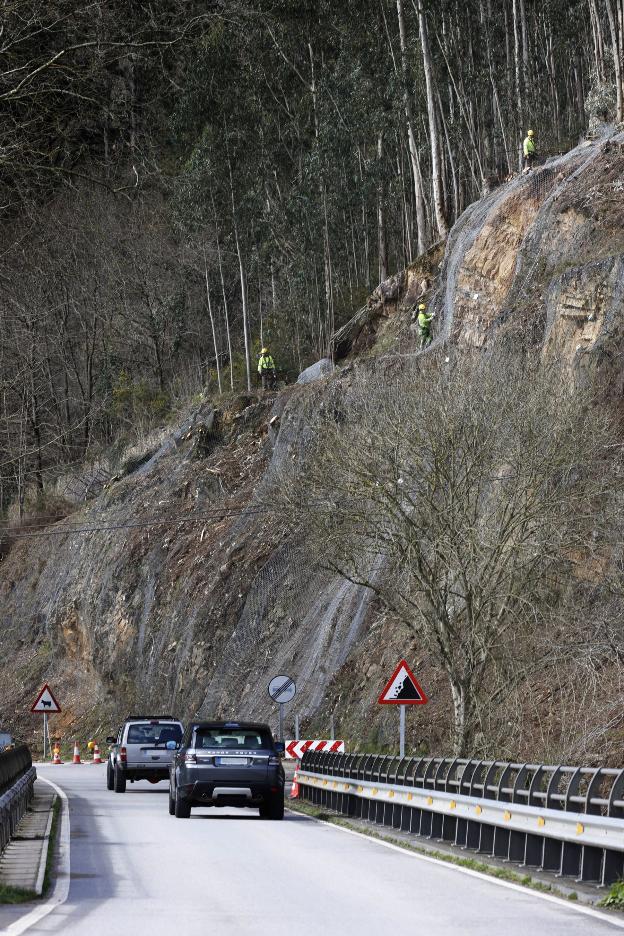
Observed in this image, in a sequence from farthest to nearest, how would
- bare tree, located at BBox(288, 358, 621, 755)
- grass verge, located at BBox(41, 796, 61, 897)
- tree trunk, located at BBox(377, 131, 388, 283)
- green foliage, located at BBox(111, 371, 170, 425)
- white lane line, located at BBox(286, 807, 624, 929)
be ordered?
green foliage, located at BBox(111, 371, 170, 425), tree trunk, located at BBox(377, 131, 388, 283), bare tree, located at BBox(288, 358, 621, 755), grass verge, located at BBox(41, 796, 61, 897), white lane line, located at BBox(286, 807, 624, 929)

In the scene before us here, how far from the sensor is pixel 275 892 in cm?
1248

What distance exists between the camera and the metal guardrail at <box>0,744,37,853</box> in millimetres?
15858

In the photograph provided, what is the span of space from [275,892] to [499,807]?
3493 millimetres

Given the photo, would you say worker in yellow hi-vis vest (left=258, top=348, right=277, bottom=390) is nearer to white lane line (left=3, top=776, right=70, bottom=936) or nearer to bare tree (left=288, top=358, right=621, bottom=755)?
bare tree (left=288, top=358, right=621, bottom=755)

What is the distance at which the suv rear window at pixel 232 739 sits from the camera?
22.8 metres

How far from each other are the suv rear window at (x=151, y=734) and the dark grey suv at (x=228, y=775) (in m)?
7.72

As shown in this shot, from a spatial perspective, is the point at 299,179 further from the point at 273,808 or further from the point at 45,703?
the point at 273,808

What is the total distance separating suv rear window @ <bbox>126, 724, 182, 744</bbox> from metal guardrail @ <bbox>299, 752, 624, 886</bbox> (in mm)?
6711

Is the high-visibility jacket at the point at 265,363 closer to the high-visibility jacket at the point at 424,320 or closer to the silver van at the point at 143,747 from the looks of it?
the high-visibility jacket at the point at 424,320

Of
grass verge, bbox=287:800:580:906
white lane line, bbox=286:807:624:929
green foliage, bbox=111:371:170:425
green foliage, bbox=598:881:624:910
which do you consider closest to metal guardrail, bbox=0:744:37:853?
white lane line, bbox=286:807:624:929

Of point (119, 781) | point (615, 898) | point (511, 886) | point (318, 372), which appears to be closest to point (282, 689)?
point (119, 781)

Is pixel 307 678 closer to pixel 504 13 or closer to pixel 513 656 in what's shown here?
pixel 513 656

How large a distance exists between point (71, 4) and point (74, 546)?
57.0 metres

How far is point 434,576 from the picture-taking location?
29.9m
